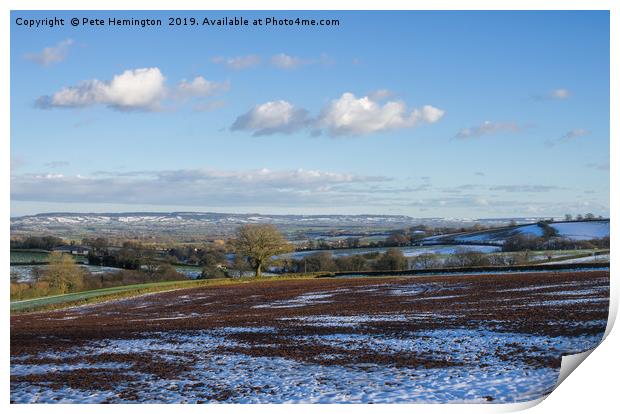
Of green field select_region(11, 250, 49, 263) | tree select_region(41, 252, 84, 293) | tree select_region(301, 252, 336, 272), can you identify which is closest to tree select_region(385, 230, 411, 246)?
tree select_region(301, 252, 336, 272)

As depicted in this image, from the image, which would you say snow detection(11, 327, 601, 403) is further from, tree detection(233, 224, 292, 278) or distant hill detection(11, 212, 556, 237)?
tree detection(233, 224, 292, 278)

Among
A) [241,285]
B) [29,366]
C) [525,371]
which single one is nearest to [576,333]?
[525,371]

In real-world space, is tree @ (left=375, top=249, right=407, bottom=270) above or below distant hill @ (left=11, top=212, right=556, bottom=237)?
below

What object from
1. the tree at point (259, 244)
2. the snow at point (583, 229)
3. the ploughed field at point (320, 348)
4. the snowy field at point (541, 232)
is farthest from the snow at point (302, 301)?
the snow at point (583, 229)

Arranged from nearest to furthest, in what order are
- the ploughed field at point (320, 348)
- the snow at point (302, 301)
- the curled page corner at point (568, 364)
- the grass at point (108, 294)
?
1. the ploughed field at point (320, 348)
2. the curled page corner at point (568, 364)
3. the grass at point (108, 294)
4. the snow at point (302, 301)

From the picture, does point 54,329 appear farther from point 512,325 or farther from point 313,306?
point 512,325

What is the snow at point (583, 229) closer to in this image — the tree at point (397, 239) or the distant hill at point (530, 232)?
the distant hill at point (530, 232)
